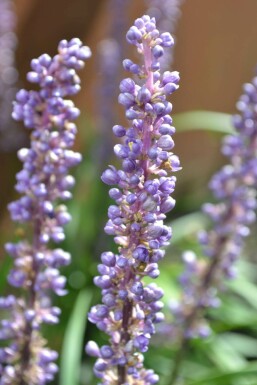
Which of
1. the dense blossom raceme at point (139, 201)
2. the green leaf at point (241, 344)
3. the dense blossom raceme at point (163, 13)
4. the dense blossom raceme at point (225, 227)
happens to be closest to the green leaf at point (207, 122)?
the dense blossom raceme at point (163, 13)

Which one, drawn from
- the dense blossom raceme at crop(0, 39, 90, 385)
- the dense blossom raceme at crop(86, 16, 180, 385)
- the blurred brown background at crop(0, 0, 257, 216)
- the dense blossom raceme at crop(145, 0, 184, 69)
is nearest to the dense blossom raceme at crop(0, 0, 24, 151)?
the blurred brown background at crop(0, 0, 257, 216)

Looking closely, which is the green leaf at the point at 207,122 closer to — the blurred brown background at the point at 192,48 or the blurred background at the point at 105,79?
the blurred background at the point at 105,79

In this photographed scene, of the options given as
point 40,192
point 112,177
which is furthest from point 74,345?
point 112,177

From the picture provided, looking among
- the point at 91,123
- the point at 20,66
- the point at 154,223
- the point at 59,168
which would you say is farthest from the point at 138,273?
the point at 20,66

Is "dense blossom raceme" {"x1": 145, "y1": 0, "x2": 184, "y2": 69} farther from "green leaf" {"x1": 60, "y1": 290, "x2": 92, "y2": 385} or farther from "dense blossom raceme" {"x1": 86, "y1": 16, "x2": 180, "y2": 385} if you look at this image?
"dense blossom raceme" {"x1": 86, "y1": 16, "x2": 180, "y2": 385}

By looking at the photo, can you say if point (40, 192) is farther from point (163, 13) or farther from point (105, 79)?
point (105, 79)

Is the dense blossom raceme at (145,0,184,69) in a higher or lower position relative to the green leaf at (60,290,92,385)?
higher

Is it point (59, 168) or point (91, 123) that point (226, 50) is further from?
point (59, 168)

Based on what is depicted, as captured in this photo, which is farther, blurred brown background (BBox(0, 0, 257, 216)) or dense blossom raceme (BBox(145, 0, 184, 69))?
blurred brown background (BBox(0, 0, 257, 216))
